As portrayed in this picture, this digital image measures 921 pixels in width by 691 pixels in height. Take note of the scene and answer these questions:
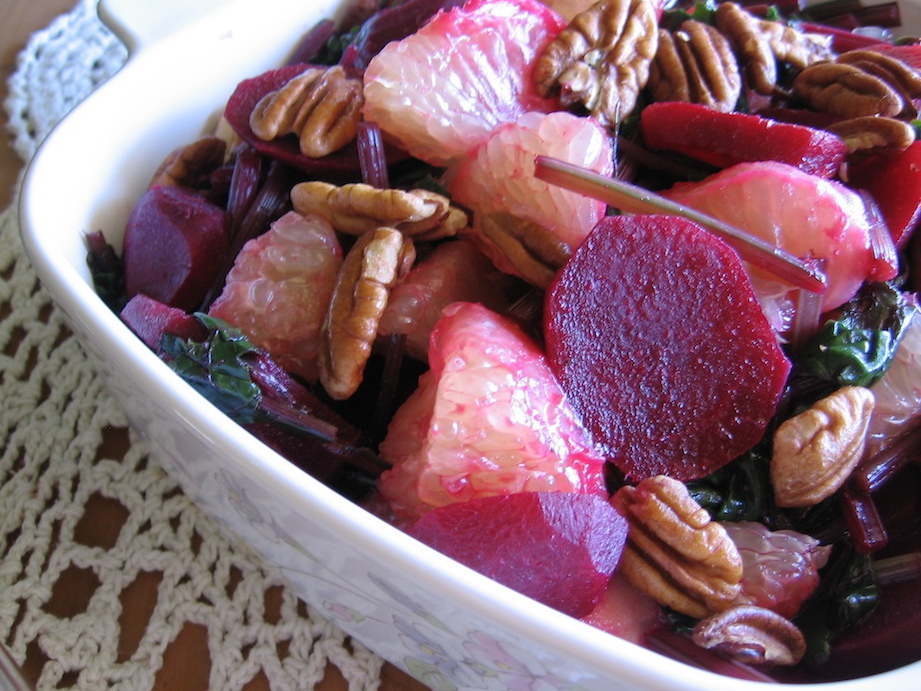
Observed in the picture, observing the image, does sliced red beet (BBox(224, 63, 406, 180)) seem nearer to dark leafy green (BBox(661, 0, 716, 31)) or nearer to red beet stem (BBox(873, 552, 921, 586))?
dark leafy green (BBox(661, 0, 716, 31))

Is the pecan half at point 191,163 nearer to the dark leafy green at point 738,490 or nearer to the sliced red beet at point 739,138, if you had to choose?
the sliced red beet at point 739,138

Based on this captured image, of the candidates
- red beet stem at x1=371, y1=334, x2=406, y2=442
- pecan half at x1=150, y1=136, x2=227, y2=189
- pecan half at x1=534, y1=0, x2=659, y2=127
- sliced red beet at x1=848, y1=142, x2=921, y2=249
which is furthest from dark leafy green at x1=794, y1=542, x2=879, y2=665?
pecan half at x1=150, y1=136, x2=227, y2=189

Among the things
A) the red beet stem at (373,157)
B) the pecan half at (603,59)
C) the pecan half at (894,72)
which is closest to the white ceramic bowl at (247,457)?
the red beet stem at (373,157)

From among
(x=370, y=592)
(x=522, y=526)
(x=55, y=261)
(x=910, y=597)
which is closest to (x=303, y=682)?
(x=370, y=592)

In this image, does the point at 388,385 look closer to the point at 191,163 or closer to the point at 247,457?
the point at 247,457

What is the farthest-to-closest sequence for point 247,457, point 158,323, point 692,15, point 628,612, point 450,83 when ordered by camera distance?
point 692,15 < point 450,83 < point 158,323 < point 628,612 < point 247,457

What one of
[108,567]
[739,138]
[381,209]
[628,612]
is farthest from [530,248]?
[108,567]

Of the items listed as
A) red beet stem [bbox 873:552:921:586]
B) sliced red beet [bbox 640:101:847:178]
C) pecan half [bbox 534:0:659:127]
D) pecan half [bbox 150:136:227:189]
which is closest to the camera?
red beet stem [bbox 873:552:921:586]
